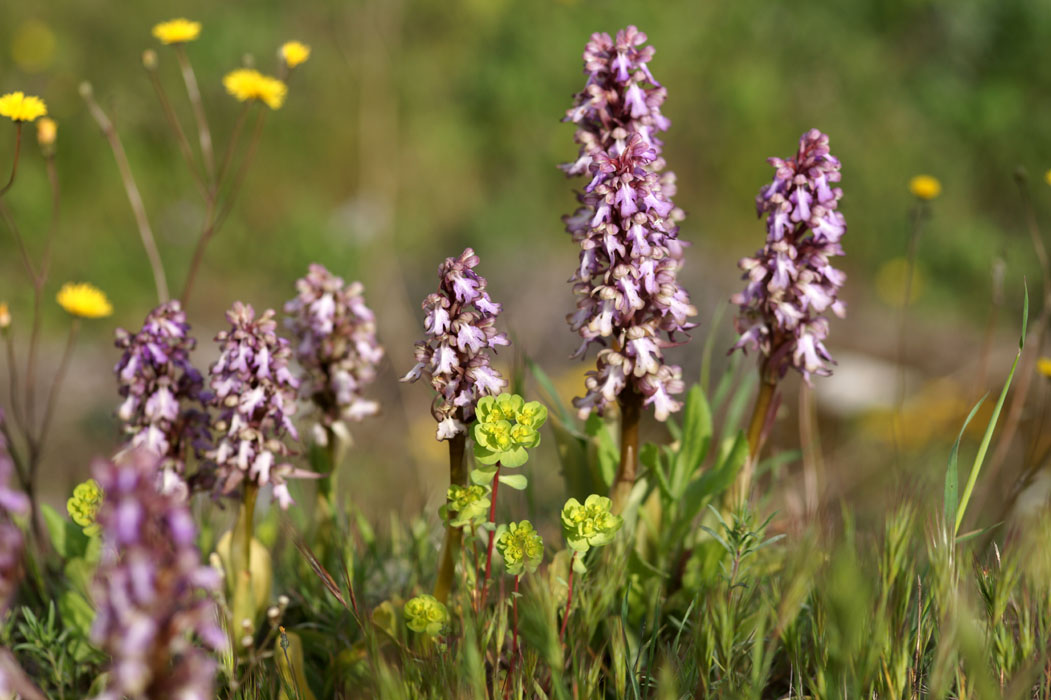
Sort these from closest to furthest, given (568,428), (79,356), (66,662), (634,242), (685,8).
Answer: (634,242) < (66,662) < (568,428) < (79,356) < (685,8)

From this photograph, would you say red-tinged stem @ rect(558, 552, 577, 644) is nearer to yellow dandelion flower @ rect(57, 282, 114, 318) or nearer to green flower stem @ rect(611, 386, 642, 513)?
green flower stem @ rect(611, 386, 642, 513)

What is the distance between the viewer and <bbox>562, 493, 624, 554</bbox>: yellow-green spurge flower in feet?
5.74

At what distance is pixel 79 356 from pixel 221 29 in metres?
2.89

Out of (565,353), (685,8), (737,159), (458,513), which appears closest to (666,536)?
(458,513)

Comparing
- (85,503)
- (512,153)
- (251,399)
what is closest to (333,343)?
(251,399)

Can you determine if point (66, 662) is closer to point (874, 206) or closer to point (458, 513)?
point (458, 513)

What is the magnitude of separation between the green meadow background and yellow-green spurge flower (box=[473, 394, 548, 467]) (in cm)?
406

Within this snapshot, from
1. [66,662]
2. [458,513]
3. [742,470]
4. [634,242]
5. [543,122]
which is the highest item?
[543,122]

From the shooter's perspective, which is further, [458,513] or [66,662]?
[66,662]

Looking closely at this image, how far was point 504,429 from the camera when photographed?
172 centimetres

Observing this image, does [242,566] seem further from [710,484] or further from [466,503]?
[710,484]

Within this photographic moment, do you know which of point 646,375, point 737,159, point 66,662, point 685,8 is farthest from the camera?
point 685,8

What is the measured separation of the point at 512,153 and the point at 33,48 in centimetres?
385

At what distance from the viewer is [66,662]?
2193 mm
